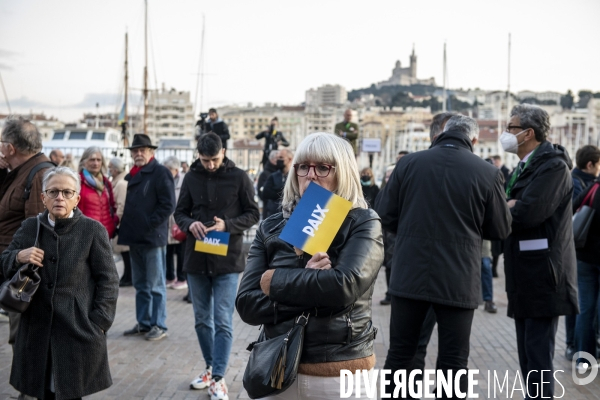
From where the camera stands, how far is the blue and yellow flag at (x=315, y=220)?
2.82 metres

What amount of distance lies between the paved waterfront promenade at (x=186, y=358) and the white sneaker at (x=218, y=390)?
15 cm

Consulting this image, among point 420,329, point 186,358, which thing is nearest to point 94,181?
point 186,358

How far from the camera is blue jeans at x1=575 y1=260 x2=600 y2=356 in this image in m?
6.45

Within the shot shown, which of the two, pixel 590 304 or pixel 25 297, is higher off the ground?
pixel 25 297

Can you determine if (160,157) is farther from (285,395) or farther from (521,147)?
(285,395)

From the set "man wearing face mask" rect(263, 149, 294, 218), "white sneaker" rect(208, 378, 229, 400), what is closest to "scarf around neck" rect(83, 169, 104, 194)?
"man wearing face mask" rect(263, 149, 294, 218)

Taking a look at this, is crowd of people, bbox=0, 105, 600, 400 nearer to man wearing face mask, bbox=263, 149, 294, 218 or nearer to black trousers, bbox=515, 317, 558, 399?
black trousers, bbox=515, 317, 558, 399

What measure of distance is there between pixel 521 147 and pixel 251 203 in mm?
2393

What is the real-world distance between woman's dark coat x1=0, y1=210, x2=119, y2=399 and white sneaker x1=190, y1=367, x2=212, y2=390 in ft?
4.91

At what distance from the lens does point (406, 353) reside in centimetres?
443

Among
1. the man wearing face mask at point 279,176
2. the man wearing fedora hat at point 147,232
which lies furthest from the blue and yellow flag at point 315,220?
the man wearing face mask at point 279,176

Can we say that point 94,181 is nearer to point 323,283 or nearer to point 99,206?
point 99,206

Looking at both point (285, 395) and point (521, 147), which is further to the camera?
point (521, 147)

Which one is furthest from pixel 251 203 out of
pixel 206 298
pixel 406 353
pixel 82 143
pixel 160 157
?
pixel 82 143
